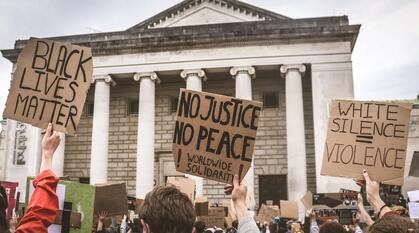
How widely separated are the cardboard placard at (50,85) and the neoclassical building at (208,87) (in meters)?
25.2

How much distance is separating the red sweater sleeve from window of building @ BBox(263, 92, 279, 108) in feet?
107

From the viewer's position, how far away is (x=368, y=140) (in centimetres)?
708

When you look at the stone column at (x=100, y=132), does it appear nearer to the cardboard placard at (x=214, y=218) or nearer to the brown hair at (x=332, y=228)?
the cardboard placard at (x=214, y=218)

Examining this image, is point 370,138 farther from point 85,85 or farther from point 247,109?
point 85,85

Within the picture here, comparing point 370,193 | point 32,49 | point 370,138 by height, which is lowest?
point 370,193

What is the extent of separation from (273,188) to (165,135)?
882 centimetres

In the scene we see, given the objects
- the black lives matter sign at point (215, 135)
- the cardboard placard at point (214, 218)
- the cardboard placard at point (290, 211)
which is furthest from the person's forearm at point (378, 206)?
the cardboard placard at point (290, 211)

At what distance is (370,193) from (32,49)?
439cm

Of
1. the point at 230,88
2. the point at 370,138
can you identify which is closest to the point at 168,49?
the point at 230,88

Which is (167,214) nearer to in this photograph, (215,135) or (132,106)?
(215,135)

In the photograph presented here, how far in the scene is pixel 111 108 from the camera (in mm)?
37406

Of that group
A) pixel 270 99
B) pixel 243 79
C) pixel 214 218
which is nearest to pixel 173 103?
pixel 243 79

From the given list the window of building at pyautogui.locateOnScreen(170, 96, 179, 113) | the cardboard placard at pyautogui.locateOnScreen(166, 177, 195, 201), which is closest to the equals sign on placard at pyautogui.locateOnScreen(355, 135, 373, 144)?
the cardboard placard at pyautogui.locateOnScreen(166, 177, 195, 201)

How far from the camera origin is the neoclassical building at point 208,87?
31.7m
